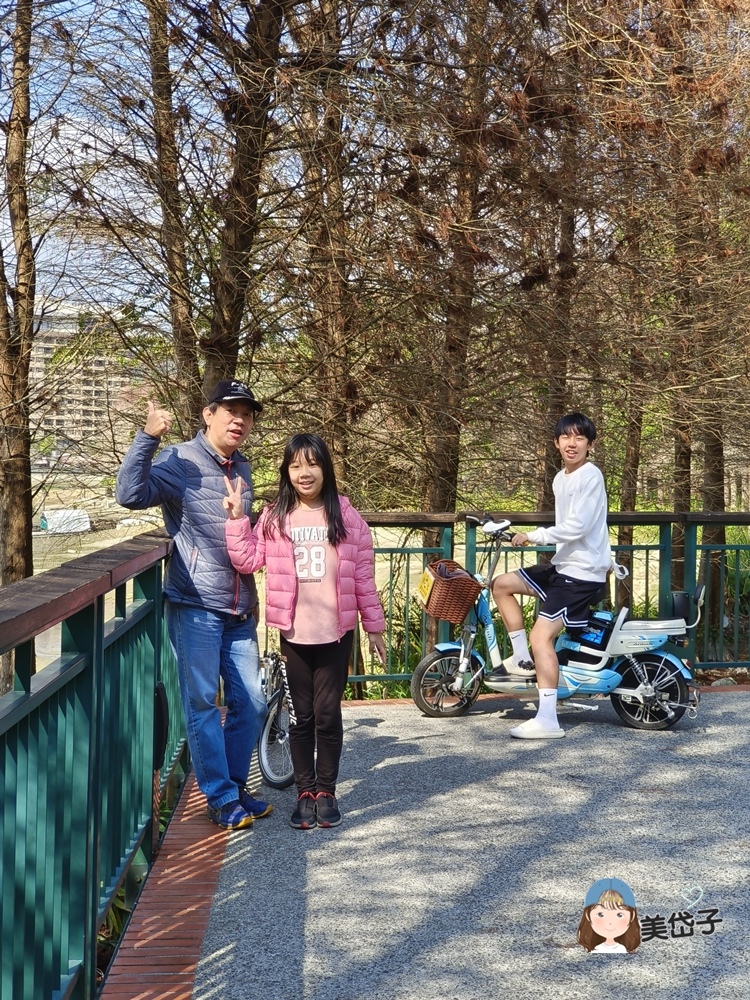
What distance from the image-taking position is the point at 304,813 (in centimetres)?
483

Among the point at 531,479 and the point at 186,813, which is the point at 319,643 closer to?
the point at 186,813

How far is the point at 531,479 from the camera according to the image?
38.7 feet

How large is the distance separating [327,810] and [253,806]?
37 centimetres

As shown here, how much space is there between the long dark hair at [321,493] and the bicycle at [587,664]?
7.22ft

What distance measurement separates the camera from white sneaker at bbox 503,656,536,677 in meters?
6.89

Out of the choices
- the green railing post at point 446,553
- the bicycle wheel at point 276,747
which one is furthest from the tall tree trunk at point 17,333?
the bicycle wheel at point 276,747

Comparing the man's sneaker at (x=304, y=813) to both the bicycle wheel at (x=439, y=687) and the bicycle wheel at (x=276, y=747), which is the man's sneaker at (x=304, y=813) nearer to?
the bicycle wheel at (x=276, y=747)

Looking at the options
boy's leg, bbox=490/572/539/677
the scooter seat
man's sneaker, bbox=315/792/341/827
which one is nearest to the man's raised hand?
man's sneaker, bbox=315/792/341/827

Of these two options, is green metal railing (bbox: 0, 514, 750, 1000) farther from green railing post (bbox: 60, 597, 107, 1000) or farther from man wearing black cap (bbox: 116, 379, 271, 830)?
man wearing black cap (bbox: 116, 379, 271, 830)

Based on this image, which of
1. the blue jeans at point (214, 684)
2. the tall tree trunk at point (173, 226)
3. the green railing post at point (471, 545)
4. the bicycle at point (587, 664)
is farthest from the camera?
the tall tree trunk at point (173, 226)

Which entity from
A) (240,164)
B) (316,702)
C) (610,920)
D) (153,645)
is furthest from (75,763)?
(240,164)

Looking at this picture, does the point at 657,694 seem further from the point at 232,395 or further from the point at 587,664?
the point at 232,395

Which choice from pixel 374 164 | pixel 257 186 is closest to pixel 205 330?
pixel 257 186

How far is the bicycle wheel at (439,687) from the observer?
712 cm
